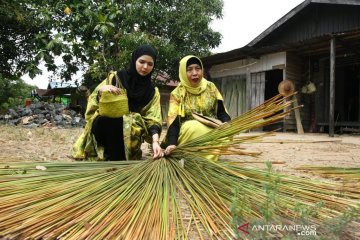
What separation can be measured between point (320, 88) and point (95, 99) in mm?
6298

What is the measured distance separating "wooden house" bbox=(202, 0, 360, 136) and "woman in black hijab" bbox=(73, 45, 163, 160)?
195 inches

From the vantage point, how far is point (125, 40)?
7648mm

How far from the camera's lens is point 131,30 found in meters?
8.38

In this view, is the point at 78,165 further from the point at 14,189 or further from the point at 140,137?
the point at 140,137

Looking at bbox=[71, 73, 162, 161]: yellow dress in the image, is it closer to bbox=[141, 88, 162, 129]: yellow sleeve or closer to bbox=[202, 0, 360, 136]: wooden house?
bbox=[141, 88, 162, 129]: yellow sleeve

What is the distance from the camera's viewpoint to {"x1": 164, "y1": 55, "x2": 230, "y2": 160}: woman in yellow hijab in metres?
2.27

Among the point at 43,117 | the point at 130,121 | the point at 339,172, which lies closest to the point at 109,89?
the point at 130,121

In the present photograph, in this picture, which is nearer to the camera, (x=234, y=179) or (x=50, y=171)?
(x=234, y=179)

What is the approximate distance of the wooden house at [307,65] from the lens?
6641mm

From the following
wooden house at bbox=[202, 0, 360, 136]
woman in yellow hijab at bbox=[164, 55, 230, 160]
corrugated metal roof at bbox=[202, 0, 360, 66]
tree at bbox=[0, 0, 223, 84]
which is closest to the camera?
woman in yellow hijab at bbox=[164, 55, 230, 160]

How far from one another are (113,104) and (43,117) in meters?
6.96

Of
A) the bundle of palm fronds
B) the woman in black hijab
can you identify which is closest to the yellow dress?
the woman in black hijab

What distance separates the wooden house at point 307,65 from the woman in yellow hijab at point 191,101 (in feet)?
14.7

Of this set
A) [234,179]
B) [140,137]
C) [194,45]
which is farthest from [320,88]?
[234,179]
